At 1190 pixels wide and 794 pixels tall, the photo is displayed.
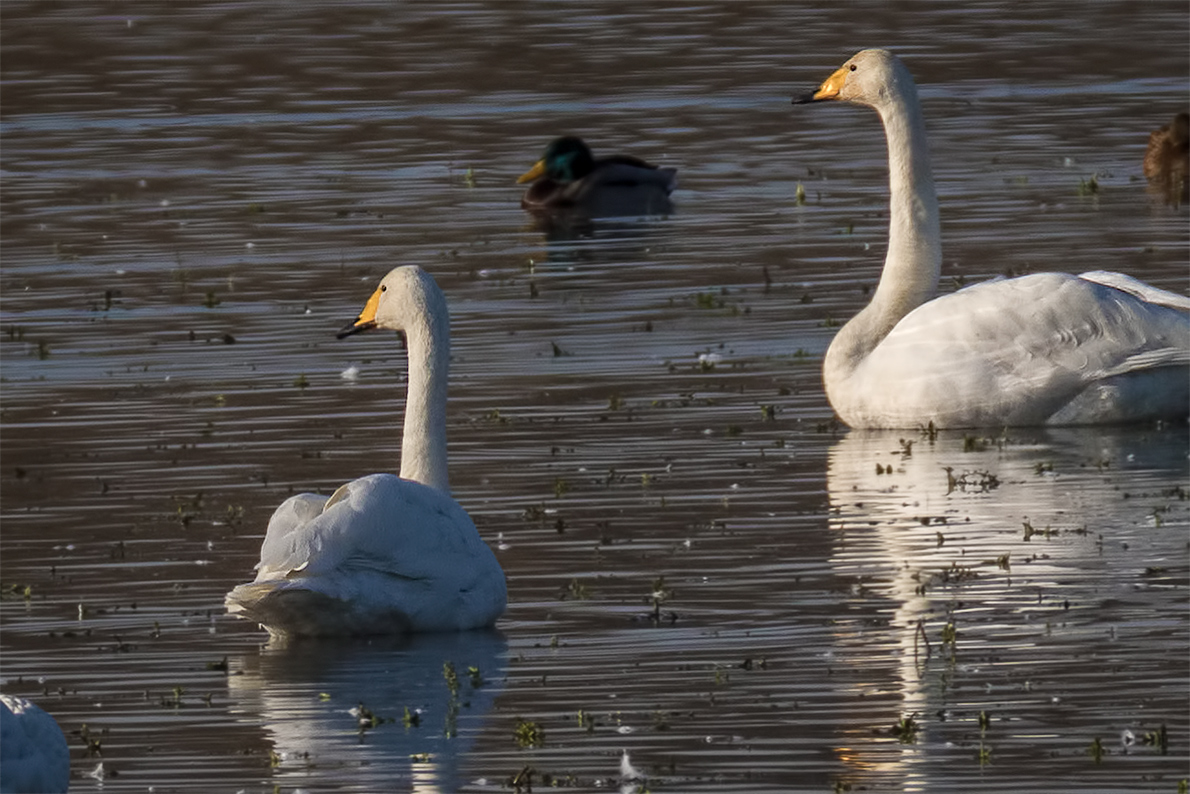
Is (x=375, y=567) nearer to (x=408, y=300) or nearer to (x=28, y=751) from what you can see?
(x=408, y=300)

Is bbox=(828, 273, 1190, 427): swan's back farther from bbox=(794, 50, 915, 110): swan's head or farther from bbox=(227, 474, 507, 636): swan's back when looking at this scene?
bbox=(227, 474, 507, 636): swan's back

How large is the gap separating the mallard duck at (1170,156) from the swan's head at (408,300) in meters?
13.4

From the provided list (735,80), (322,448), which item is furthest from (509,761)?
(735,80)

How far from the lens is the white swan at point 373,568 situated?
32.5ft

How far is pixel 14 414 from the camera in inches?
599

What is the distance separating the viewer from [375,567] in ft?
32.9

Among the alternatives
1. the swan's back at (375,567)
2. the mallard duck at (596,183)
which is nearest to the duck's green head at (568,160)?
the mallard duck at (596,183)

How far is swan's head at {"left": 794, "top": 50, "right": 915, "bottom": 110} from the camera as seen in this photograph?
622 inches

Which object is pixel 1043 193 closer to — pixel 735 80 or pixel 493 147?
pixel 493 147

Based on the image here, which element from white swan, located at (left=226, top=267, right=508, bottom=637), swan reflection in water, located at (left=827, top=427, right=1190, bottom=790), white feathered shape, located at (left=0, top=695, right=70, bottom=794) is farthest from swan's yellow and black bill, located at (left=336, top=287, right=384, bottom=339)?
white feathered shape, located at (left=0, top=695, right=70, bottom=794)

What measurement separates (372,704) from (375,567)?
0.89 m

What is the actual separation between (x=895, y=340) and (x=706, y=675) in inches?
211

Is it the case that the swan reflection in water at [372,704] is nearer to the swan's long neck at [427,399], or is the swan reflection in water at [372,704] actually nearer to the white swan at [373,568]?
the white swan at [373,568]

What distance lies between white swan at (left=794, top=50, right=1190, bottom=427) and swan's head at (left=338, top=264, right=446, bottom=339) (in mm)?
3267
